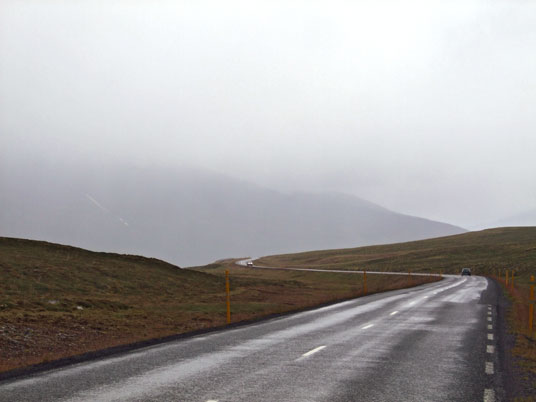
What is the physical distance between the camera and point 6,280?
28.3 meters

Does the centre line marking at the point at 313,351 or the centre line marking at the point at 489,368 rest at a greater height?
the centre line marking at the point at 313,351

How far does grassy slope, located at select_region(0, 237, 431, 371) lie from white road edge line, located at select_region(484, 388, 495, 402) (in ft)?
30.7

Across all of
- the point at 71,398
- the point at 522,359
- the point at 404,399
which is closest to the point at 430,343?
the point at 522,359

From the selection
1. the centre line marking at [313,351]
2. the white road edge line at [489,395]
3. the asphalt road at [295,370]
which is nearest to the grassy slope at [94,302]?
the asphalt road at [295,370]

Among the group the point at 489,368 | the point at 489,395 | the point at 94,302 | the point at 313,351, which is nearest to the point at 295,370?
the point at 313,351

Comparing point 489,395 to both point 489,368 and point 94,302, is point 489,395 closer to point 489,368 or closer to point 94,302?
point 489,368

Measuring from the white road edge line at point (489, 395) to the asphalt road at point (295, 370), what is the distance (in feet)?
0.07

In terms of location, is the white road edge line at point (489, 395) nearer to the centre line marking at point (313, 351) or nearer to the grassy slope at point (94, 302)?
the centre line marking at point (313, 351)

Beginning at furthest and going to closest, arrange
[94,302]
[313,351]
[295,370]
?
1. [94,302]
2. [313,351]
3. [295,370]

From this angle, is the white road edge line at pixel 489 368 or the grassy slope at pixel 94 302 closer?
the white road edge line at pixel 489 368

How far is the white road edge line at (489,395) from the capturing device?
8.40 m

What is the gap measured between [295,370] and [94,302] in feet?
55.1

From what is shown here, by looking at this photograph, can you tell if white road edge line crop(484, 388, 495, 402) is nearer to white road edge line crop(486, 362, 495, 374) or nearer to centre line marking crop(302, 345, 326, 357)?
white road edge line crop(486, 362, 495, 374)

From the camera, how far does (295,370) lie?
10.5 metres
